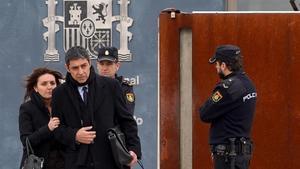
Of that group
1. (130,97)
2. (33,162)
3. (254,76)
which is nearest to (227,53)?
(254,76)

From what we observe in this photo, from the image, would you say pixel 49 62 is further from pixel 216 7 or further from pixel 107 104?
pixel 107 104

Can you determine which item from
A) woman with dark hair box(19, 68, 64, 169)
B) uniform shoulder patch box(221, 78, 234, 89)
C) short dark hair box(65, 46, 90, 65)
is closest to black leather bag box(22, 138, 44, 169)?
woman with dark hair box(19, 68, 64, 169)

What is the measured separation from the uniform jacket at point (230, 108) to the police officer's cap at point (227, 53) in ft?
0.51

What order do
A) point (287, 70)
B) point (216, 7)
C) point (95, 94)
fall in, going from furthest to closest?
point (216, 7)
point (287, 70)
point (95, 94)

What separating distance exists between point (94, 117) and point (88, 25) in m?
4.90

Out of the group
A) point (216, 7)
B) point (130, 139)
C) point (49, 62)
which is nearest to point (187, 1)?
point (216, 7)

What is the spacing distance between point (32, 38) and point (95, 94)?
16.7 feet

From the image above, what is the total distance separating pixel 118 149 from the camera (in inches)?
199

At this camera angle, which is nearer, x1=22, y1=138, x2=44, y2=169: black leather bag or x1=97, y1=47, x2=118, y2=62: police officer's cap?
x1=22, y1=138, x2=44, y2=169: black leather bag

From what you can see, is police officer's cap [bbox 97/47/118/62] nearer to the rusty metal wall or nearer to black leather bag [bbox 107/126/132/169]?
the rusty metal wall

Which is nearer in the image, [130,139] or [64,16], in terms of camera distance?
[130,139]

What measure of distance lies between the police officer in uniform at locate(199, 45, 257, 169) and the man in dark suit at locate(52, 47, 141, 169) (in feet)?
3.69

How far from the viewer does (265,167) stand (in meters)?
6.77

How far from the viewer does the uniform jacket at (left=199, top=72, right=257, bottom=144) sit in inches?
243
